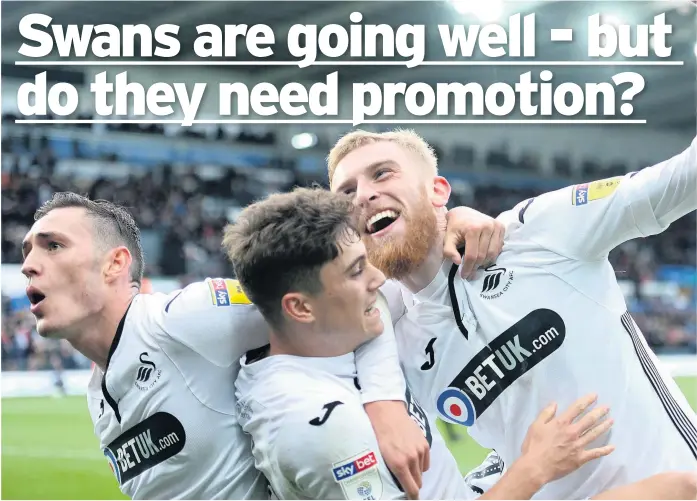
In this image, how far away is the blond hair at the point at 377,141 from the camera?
2328mm

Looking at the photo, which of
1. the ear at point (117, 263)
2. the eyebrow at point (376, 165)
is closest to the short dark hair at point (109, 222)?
the ear at point (117, 263)

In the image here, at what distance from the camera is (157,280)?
1048 cm

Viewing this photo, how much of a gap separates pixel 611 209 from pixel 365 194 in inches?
27.7

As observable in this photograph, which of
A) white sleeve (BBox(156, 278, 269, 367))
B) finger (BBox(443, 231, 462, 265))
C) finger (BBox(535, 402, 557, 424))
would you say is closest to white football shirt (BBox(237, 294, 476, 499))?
white sleeve (BBox(156, 278, 269, 367))

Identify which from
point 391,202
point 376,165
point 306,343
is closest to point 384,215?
point 391,202

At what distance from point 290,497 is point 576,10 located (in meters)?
2.67

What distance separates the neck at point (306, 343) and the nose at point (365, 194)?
0.45 meters

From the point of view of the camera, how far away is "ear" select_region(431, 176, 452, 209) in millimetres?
2311

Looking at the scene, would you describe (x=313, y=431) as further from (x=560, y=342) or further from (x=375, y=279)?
(x=560, y=342)

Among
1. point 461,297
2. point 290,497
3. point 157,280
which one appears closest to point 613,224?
point 461,297

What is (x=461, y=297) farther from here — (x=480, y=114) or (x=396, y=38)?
(x=396, y=38)

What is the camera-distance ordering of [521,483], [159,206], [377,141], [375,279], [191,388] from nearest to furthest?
[521,483] < [375,279] < [191,388] < [377,141] < [159,206]

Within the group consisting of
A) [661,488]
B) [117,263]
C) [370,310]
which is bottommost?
[661,488]

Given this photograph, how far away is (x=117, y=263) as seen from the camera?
222cm
